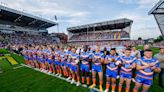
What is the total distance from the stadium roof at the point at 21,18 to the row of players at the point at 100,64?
37130 mm

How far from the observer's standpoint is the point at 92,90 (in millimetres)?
6531

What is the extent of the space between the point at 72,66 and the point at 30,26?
5864 centimetres

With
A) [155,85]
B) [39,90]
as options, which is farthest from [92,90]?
[155,85]

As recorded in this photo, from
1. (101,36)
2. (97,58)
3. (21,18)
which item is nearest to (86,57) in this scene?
(97,58)

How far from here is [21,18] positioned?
52969mm

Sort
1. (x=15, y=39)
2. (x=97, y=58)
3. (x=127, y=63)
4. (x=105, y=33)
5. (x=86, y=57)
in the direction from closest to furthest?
(x=127, y=63)
(x=97, y=58)
(x=86, y=57)
(x=15, y=39)
(x=105, y=33)

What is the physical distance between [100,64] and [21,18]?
52.7 metres

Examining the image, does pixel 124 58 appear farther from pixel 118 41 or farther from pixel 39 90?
pixel 118 41

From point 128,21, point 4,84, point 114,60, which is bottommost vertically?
point 4,84

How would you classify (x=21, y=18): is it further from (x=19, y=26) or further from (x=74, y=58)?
(x=74, y=58)

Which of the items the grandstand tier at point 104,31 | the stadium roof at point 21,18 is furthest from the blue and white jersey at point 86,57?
the grandstand tier at point 104,31

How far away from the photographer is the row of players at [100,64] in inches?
197

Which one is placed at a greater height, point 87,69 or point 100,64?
point 100,64

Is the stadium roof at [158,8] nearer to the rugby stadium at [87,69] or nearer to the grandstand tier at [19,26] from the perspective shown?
the rugby stadium at [87,69]
